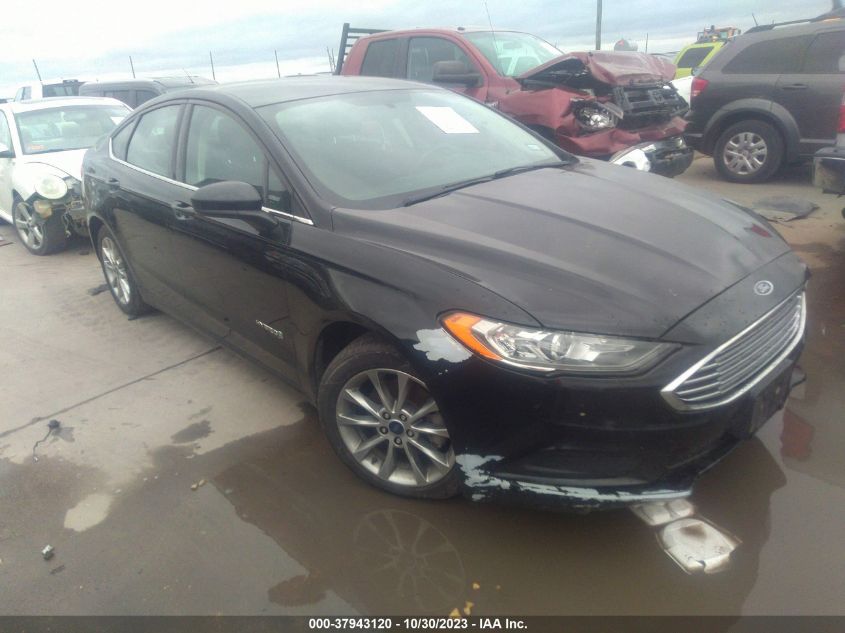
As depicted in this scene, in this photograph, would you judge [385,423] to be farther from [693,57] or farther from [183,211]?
[693,57]

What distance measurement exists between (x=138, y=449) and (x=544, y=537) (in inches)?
79.6

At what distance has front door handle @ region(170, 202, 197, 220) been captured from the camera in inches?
131

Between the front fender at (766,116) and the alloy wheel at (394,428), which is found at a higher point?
the front fender at (766,116)

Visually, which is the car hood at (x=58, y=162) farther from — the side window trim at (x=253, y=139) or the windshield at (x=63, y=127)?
the side window trim at (x=253, y=139)

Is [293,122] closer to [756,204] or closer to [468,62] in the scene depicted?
[468,62]

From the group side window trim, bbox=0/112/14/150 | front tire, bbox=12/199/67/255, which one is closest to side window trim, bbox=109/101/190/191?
front tire, bbox=12/199/67/255

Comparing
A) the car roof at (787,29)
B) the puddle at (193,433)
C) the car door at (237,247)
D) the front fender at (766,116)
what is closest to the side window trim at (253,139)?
the car door at (237,247)

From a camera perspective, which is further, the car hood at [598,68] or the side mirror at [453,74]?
the side mirror at [453,74]

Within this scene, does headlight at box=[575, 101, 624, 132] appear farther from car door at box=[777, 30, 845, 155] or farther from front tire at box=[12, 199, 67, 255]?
front tire at box=[12, 199, 67, 255]

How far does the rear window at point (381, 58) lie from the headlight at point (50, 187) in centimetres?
353

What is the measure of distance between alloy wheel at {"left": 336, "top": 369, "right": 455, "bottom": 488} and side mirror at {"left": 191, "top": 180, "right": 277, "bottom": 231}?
2.78ft

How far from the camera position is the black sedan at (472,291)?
80.5 inches

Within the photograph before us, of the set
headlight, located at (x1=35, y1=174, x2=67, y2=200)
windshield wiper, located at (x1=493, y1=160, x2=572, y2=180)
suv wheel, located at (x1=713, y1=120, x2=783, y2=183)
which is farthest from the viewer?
suv wheel, located at (x1=713, y1=120, x2=783, y2=183)

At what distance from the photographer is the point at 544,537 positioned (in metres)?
2.43
